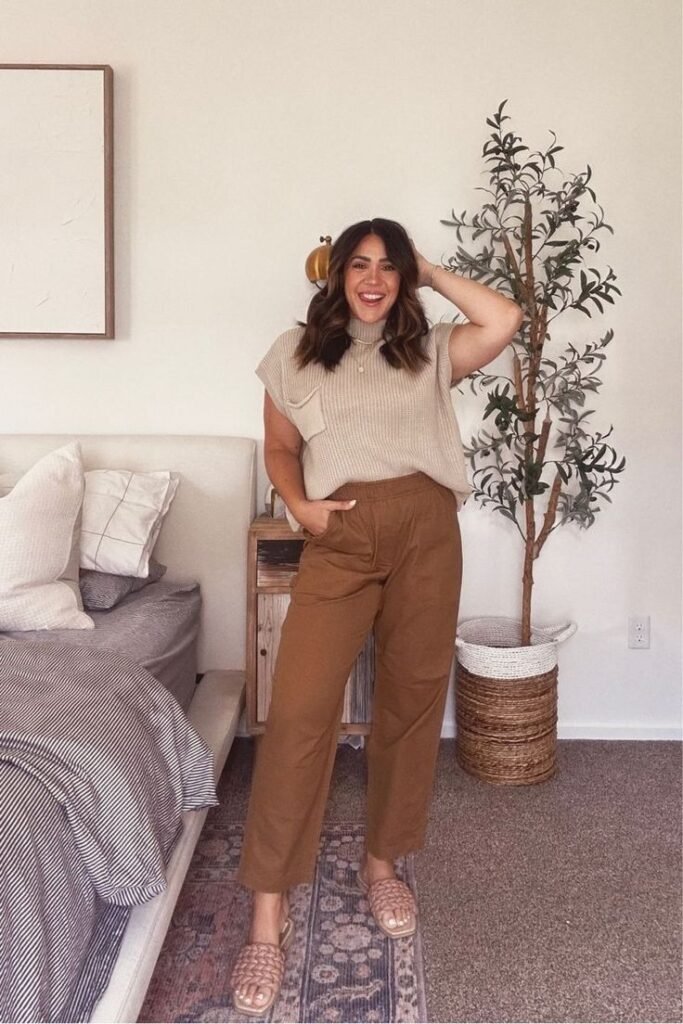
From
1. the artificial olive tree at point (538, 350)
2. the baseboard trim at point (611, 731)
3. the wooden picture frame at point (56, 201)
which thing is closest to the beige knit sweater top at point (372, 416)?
the artificial olive tree at point (538, 350)

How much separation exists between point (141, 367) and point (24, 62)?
1028 mm

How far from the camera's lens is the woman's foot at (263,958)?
5.32ft

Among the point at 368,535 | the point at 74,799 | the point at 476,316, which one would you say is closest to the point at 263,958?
the point at 74,799

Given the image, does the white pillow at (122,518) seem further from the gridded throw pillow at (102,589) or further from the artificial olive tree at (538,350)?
the artificial olive tree at (538,350)

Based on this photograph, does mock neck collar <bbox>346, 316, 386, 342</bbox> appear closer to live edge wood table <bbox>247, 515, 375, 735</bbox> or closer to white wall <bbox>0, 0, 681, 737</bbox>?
live edge wood table <bbox>247, 515, 375, 735</bbox>

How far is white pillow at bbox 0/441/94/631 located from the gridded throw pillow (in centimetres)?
9

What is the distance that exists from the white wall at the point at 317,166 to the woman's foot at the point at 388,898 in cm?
122

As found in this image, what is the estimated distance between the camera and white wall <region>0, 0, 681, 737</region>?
2.71 m

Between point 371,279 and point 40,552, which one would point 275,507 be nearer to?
point 40,552

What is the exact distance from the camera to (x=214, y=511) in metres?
2.76

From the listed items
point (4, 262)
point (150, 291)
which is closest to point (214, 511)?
point (150, 291)

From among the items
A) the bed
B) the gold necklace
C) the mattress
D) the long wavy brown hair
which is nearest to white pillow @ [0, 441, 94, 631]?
the mattress

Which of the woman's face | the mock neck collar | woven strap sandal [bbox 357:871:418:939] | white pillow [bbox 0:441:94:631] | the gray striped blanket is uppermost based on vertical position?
the woman's face

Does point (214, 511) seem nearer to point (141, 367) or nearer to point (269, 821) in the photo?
point (141, 367)
